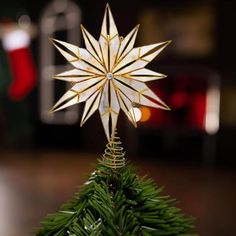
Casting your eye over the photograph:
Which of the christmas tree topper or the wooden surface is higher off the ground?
the christmas tree topper

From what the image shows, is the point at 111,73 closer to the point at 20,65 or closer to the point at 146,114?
the point at 146,114

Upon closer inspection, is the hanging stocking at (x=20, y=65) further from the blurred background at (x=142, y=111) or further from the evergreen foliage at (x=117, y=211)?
the evergreen foliage at (x=117, y=211)

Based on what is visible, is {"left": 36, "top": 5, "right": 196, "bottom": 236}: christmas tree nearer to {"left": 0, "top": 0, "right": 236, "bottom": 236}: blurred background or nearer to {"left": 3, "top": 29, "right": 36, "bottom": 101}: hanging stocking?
{"left": 0, "top": 0, "right": 236, "bottom": 236}: blurred background

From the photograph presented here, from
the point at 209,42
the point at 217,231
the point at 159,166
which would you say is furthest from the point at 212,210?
the point at 209,42

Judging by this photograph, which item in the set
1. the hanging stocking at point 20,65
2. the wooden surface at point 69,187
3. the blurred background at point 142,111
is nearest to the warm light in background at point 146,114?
the blurred background at point 142,111

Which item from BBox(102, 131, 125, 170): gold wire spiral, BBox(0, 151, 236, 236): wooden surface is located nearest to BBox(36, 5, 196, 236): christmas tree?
BBox(102, 131, 125, 170): gold wire spiral
